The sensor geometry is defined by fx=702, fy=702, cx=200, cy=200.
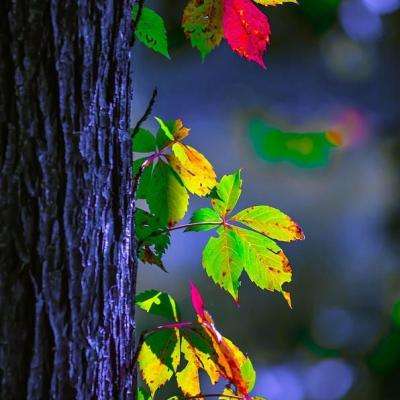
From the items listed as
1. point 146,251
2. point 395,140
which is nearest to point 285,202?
point 395,140

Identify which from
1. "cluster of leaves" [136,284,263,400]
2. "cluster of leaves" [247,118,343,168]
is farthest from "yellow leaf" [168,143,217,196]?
"cluster of leaves" [247,118,343,168]

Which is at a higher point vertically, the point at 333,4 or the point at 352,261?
the point at 333,4

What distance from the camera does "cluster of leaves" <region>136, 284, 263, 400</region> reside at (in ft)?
2.28

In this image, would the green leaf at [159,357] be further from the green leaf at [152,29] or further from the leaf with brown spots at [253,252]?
the green leaf at [152,29]

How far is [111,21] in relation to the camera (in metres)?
0.63

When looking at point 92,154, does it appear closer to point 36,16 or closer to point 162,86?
point 36,16

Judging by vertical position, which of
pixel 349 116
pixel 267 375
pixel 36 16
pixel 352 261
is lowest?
pixel 267 375

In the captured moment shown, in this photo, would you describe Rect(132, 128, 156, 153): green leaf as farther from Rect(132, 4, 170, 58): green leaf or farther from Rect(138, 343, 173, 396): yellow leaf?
Rect(138, 343, 173, 396): yellow leaf

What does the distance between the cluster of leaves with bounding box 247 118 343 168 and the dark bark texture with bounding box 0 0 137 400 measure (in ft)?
8.70

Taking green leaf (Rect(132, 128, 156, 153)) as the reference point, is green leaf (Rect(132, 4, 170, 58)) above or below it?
above

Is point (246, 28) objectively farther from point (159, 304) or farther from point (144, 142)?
point (159, 304)

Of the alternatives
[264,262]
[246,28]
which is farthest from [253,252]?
[246,28]

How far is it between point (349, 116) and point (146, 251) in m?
2.69

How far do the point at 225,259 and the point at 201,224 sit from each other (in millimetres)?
47
